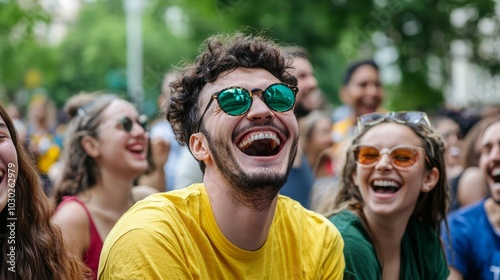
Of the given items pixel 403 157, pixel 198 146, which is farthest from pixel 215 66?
pixel 403 157

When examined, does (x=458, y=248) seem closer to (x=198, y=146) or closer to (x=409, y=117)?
(x=409, y=117)

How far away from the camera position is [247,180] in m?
3.15

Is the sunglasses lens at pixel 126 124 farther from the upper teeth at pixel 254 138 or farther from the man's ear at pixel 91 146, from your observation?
the upper teeth at pixel 254 138

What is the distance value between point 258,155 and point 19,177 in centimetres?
102

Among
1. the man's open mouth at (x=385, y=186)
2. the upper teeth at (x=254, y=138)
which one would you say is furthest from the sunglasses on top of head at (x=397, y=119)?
the upper teeth at (x=254, y=138)

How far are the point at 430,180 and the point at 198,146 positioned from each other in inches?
64.1

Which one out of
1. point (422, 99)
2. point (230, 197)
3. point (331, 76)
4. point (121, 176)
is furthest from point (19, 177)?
point (331, 76)

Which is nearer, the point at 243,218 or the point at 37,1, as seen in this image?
the point at 243,218

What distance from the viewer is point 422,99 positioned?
13.0 meters

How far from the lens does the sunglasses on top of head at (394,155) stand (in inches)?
165

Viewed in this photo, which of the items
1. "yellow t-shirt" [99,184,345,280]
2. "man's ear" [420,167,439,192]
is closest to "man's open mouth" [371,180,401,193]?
"man's ear" [420,167,439,192]

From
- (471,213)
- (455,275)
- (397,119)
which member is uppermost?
(397,119)

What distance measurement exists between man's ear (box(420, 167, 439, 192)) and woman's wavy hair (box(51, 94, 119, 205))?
2137mm

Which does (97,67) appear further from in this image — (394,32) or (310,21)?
(394,32)
